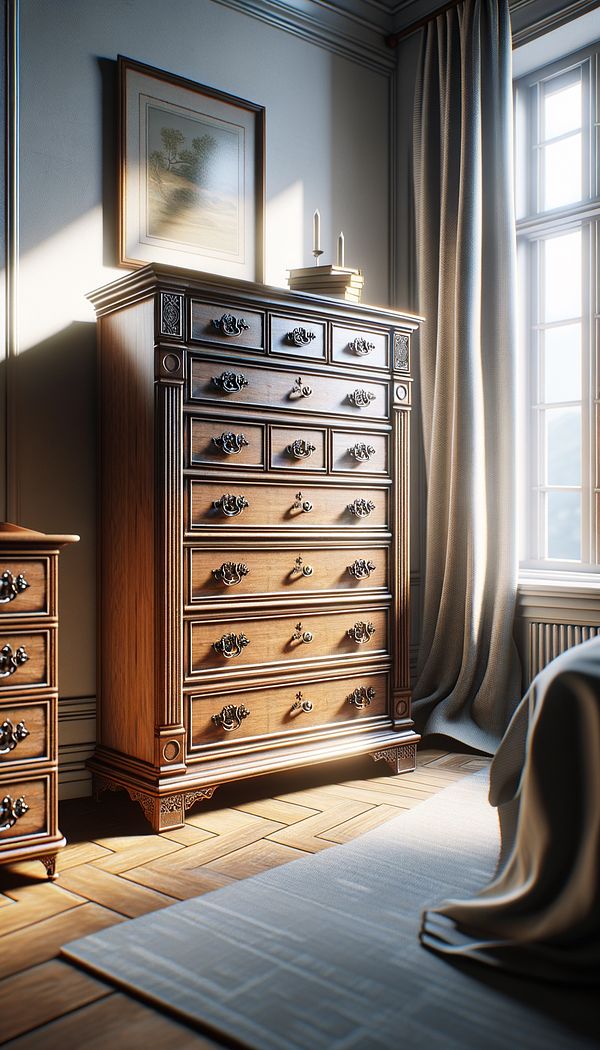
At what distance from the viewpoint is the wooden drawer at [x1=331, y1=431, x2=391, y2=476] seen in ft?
8.59

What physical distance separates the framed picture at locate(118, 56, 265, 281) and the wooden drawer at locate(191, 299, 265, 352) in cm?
48

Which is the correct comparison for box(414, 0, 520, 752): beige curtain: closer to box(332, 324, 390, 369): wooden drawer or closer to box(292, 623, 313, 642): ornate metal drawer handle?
box(332, 324, 390, 369): wooden drawer

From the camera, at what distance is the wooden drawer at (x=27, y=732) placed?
1868mm

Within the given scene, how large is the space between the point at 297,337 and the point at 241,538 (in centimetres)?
60

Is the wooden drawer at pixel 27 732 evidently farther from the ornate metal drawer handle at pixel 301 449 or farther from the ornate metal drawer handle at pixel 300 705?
the ornate metal drawer handle at pixel 301 449

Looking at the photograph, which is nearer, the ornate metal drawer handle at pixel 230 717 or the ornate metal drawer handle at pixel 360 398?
the ornate metal drawer handle at pixel 230 717

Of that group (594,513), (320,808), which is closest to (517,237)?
(594,513)

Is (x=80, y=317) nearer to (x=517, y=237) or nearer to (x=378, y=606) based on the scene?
(x=378, y=606)

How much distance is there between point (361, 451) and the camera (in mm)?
2666

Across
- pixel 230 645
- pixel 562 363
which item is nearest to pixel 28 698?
pixel 230 645

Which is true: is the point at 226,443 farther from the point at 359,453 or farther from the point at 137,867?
the point at 137,867

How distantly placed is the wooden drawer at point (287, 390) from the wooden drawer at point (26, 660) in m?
0.75

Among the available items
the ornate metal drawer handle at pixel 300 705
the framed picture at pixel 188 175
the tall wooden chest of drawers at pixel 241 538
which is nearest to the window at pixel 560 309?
the tall wooden chest of drawers at pixel 241 538

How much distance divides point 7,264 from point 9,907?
5.35 ft
